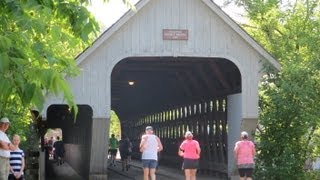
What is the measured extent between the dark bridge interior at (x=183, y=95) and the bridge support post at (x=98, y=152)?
2912mm

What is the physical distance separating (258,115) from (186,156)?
11.1ft

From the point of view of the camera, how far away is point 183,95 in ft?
84.3

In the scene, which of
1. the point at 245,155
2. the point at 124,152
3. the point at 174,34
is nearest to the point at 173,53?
the point at 174,34

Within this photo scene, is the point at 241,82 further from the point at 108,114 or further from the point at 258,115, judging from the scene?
the point at 108,114

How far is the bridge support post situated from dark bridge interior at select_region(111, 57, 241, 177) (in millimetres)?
2912

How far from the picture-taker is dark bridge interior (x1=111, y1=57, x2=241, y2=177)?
1958 cm

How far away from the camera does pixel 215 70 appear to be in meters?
19.6

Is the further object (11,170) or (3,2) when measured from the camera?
(11,170)

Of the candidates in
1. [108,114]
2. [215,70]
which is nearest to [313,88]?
[215,70]

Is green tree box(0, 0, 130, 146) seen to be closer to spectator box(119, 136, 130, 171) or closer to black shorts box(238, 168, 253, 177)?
black shorts box(238, 168, 253, 177)

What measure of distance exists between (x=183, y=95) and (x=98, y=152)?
9.48m

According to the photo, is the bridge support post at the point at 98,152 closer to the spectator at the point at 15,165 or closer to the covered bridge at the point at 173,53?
the covered bridge at the point at 173,53

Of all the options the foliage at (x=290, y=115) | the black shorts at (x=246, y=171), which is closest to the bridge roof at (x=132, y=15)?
the foliage at (x=290, y=115)

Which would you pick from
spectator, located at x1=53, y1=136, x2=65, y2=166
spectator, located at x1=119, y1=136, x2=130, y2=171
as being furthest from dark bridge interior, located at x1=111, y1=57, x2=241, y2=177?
spectator, located at x1=53, y1=136, x2=65, y2=166
